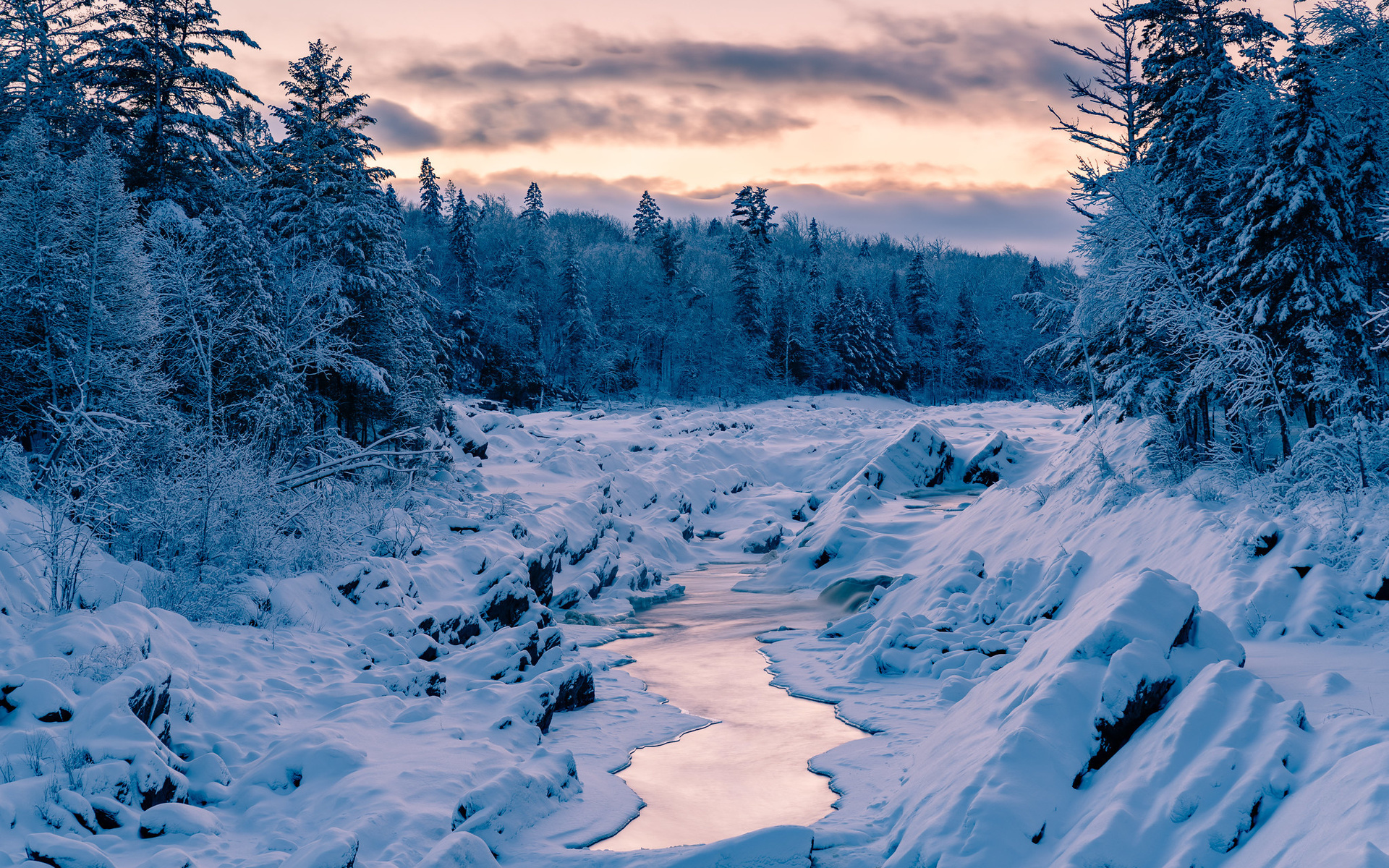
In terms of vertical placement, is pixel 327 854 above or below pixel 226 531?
below

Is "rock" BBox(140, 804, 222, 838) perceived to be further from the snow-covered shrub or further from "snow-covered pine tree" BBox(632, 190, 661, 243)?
"snow-covered pine tree" BBox(632, 190, 661, 243)

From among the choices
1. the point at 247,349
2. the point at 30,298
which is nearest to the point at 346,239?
the point at 247,349

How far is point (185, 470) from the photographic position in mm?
12336

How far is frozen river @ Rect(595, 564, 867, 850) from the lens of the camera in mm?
7535

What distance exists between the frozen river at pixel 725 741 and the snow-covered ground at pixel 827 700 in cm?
29

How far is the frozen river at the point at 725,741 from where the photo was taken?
754 cm

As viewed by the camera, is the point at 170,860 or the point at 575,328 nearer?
the point at 170,860

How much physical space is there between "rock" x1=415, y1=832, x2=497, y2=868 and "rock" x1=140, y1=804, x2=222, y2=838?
5.68 ft

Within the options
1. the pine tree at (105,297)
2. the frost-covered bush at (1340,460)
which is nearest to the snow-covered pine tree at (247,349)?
the pine tree at (105,297)

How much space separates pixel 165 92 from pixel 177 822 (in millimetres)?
21914

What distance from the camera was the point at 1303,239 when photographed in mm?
15094

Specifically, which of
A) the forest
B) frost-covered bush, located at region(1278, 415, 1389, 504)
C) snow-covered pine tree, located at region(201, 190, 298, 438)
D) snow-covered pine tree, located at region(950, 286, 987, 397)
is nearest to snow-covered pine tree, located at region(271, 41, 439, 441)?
the forest

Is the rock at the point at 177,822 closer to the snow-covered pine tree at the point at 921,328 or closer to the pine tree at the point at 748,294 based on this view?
the pine tree at the point at 748,294

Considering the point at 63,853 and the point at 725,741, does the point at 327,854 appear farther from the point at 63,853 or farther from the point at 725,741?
the point at 725,741
